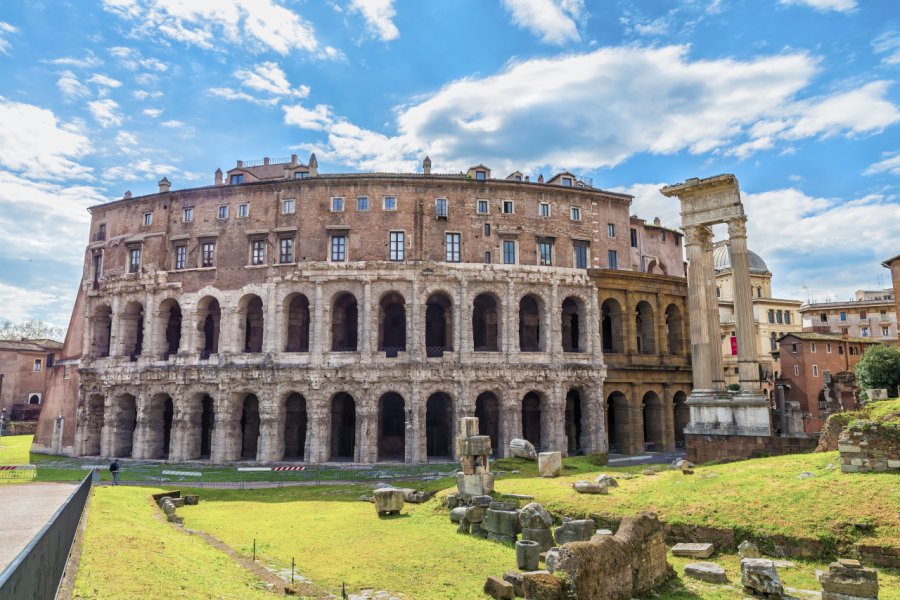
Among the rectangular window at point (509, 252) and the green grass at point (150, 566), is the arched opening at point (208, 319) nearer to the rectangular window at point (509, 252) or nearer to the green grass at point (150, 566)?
the rectangular window at point (509, 252)

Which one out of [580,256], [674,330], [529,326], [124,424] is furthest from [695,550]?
[124,424]

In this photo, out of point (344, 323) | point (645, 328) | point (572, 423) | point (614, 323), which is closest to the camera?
point (344, 323)

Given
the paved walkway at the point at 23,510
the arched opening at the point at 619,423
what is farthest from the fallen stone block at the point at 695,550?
the arched opening at the point at 619,423

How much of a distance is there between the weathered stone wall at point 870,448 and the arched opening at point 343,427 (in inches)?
1060

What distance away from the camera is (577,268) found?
37938mm

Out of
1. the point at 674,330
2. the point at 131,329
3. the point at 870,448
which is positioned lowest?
the point at 870,448

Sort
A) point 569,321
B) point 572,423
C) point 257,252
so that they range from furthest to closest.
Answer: point 569,321 → point 572,423 → point 257,252

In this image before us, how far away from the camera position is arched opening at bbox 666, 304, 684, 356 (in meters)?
41.2

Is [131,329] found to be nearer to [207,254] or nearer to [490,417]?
[207,254]

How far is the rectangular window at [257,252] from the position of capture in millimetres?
37031

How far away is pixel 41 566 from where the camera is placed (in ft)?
21.2

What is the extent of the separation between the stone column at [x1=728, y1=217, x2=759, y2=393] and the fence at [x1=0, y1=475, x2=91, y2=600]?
25.1m

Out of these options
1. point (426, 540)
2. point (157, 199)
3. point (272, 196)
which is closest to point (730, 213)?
point (426, 540)

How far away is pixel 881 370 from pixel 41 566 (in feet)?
151
